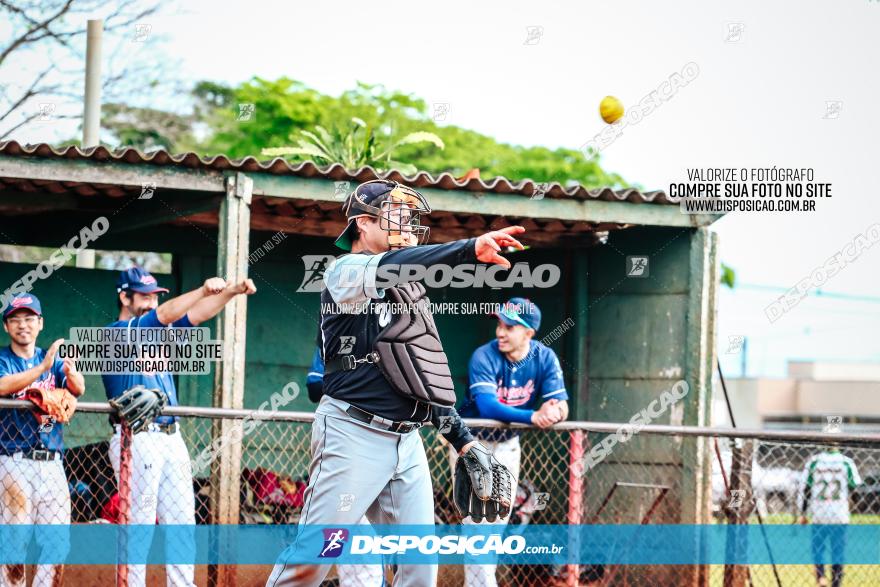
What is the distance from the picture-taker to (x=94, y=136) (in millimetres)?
14430

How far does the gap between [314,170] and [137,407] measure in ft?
7.97

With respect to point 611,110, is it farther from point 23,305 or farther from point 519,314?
point 23,305

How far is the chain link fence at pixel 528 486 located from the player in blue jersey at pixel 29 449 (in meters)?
0.01

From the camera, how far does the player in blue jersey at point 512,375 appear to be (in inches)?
295

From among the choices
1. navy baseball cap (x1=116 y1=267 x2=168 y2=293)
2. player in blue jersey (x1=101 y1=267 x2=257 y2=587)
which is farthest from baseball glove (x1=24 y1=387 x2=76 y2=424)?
navy baseball cap (x1=116 y1=267 x2=168 y2=293)

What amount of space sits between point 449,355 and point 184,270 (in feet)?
9.06

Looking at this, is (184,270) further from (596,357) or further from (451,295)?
(596,357)

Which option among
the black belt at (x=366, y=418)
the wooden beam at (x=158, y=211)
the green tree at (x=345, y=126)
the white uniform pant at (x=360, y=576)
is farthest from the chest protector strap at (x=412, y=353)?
the green tree at (x=345, y=126)

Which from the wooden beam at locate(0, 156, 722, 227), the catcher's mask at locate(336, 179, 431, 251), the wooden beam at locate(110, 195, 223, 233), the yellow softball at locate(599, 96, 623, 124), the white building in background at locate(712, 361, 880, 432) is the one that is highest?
the yellow softball at locate(599, 96, 623, 124)

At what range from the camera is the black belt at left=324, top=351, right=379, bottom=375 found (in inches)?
185

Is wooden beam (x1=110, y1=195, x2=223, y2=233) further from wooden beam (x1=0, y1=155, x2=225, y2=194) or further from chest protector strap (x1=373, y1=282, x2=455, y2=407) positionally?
chest protector strap (x1=373, y1=282, x2=455, y2=407)

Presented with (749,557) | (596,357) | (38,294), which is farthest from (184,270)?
(749,557)

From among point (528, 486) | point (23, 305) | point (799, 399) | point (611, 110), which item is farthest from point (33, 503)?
point (799, 399)

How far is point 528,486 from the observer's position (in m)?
8.38
